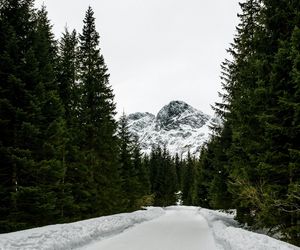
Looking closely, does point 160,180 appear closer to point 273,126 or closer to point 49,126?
point 49,126

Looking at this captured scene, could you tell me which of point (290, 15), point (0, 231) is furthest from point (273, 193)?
point (0, 231)

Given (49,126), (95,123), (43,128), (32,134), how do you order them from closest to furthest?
(32,134)
(49,126)
(43,128)
(95,123)

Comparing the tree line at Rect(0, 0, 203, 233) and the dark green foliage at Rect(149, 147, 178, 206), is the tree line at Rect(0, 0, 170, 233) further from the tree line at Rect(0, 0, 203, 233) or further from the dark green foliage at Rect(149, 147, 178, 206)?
the dark green foliage at Rect(149, 147, 178, 206)

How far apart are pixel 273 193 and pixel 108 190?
19.1 m

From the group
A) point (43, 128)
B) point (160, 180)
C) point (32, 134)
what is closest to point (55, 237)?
point (32, 134)

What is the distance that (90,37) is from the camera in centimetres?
3108

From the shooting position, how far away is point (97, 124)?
29375 millimetres

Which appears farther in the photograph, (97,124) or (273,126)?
(97,124)

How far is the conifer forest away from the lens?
14.0 meters

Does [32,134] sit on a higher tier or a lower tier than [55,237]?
higher

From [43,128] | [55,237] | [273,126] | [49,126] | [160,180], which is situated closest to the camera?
[55,237]

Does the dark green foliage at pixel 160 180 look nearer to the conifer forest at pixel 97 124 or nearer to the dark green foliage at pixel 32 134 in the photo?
the conifer forest at pixel 97 124

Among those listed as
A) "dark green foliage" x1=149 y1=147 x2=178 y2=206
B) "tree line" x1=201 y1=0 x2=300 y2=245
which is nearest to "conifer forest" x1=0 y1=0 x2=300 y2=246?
"tree line" x1=201 y1=0 x2=300 y2=245

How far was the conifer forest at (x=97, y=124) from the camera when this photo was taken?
14008mm
